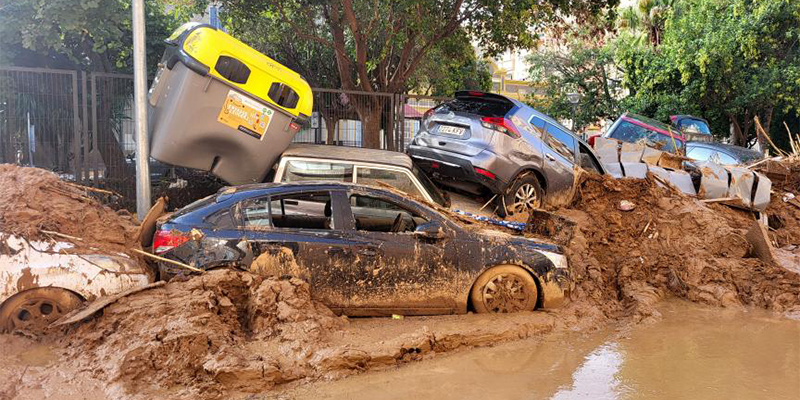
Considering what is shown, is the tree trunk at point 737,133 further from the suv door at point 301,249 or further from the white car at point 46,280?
the white car at point 46,280

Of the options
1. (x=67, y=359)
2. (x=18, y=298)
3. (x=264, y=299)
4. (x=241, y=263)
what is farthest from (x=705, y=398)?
(x=18, y=298)

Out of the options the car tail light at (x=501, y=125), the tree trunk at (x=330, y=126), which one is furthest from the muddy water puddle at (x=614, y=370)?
the tree trunk at (x=330, y=126)

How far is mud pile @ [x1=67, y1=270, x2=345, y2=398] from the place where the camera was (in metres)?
4.32

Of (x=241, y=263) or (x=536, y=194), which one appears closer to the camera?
(x=241, y=263)

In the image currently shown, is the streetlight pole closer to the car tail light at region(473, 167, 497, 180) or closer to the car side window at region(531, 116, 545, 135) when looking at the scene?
the car tail light at region(473, 167, 497, 180)

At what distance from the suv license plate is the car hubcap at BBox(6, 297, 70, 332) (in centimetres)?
592

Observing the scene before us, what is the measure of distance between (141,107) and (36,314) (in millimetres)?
3210

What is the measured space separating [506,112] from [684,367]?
5132mm

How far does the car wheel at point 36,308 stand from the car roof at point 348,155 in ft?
11.6

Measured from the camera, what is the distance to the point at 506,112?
932 centimetres

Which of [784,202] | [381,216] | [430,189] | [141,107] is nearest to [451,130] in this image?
[430,189]

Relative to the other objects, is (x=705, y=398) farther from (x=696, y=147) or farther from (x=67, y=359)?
(x=696, y=147)

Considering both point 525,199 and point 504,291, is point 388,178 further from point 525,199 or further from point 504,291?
point 525,199

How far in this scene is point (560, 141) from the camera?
1005 centimetres
